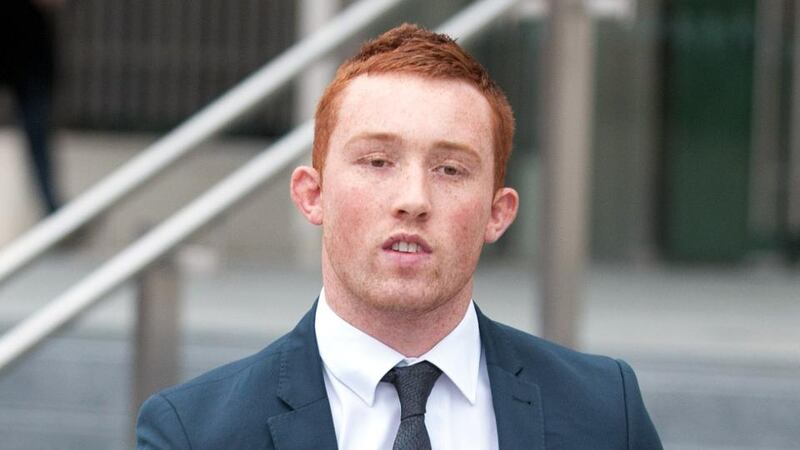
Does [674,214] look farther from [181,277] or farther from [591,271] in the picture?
[181,277]

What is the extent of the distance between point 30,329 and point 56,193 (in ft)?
20.4

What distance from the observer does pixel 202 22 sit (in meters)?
11.4

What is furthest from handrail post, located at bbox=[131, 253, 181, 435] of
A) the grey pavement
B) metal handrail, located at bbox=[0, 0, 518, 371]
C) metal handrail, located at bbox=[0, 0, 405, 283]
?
the grey pavement

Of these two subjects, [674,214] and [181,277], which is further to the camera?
[674,214]

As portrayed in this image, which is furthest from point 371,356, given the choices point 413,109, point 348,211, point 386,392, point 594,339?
point 594,339

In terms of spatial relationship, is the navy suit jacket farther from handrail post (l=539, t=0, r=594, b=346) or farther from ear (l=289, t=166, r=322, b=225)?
handrail post (l=539, t=0, r=594, b=346)

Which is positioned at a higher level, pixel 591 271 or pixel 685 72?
pixel 685 72

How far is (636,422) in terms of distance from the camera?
1900 millimetres

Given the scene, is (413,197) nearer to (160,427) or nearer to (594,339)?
(160,427)

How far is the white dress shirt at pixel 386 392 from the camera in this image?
70.8 inches

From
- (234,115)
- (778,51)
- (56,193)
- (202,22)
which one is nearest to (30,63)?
(56,193)

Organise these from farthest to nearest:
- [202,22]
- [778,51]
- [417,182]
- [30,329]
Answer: [202,22] → [778,51] → [30,329] → [417,182]

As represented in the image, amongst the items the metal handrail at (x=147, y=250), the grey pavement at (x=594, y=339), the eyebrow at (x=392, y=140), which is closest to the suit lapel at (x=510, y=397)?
the eyebrow at (x=392, y=140)

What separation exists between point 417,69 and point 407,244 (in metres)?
0.17
